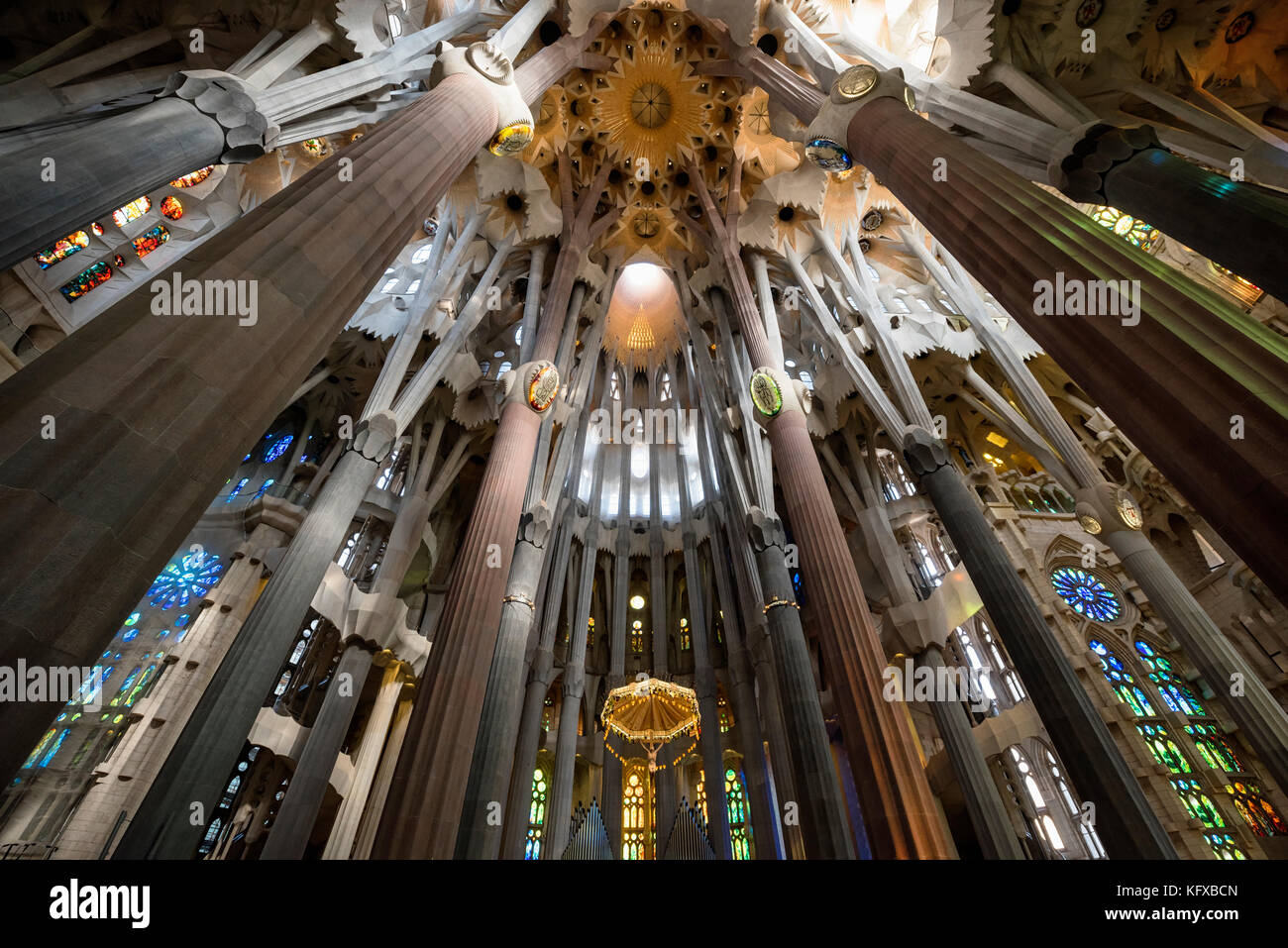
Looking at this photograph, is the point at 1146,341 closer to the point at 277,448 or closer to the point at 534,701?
the point at 534,701

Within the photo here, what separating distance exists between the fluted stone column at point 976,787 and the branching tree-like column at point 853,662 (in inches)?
209

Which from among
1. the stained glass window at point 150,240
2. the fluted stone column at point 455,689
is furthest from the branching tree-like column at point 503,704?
the stained glass window at point 150,240

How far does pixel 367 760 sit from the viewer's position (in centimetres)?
1400

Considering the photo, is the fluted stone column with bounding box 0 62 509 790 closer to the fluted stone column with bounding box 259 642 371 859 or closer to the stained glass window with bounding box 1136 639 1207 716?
the fluted stone column with bounding box 259 642 371 859

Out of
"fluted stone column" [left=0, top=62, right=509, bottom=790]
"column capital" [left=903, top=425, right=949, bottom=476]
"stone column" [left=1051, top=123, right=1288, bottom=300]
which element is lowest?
"fluted stone column" [left=0, top=62, right=509, bottom=790]

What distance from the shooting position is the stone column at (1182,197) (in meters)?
4.51

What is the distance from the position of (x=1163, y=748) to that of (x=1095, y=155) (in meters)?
14.8

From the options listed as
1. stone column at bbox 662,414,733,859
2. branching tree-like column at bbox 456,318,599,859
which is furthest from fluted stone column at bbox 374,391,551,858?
stone column at bbox 662,414,733,859

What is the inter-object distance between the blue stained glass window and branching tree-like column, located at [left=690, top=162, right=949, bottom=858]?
48.8ft

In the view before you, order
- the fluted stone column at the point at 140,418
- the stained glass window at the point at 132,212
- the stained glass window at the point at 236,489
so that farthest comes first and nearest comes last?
the stained glass window at the point at 236,489 < the stained glass window at the point at 132,212 < the fluted stone column at the point at 140,418

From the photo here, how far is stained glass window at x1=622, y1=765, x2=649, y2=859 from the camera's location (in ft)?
57.9

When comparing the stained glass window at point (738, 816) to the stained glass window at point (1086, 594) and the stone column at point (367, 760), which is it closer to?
the stone column at point (367, 760)

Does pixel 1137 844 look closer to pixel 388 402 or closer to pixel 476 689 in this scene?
pixel 476 689
